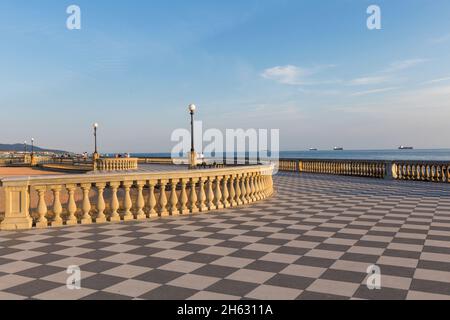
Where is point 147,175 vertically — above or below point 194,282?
above

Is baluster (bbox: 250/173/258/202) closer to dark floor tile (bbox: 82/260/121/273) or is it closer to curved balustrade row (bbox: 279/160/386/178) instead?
dark floor tile (bbox: 82/260/121/273)

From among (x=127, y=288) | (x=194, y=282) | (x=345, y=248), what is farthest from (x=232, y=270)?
(x=345, y=248)

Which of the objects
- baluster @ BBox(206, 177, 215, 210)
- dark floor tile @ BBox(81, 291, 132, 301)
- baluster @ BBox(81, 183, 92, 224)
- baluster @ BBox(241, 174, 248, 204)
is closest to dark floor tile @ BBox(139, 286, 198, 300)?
dark floor tile @ BBox(81, 291, 132, 301)

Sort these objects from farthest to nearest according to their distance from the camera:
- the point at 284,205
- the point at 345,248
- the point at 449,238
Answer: the point at 284,205
the point at 449,238
the point at 345,248

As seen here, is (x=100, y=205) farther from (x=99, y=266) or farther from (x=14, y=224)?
(x=99, y=266)

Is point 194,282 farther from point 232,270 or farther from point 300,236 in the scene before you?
point 300,236

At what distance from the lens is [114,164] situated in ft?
124

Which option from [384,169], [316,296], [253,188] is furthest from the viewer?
[384,169]

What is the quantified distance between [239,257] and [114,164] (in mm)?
33964

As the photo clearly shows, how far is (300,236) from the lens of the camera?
739cm

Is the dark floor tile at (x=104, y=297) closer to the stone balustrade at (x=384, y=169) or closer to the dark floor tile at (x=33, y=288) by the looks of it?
the dark floor tile at (x=33, y=288)

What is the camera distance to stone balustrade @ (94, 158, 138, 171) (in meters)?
36.6

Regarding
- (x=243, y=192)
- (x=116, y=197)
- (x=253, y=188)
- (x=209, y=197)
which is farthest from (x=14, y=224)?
(x=253, y=188)
